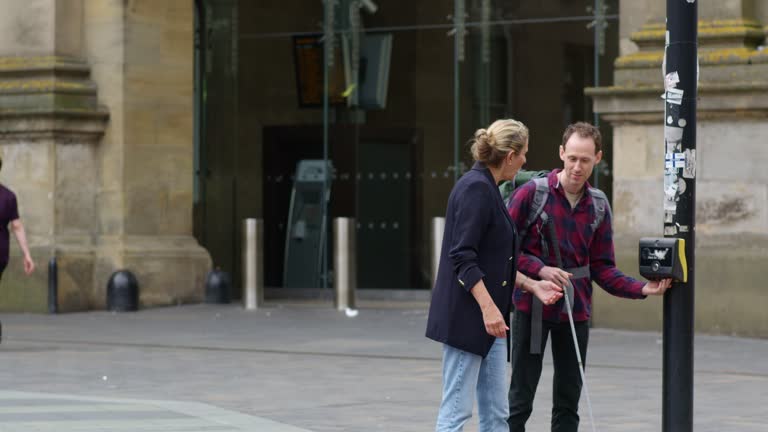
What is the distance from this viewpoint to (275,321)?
56.6 feet

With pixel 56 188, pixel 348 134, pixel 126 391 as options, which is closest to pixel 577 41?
pixel 348 134

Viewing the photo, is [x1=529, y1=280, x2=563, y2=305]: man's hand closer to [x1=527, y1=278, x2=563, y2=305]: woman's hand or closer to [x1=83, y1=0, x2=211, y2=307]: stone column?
[x1=527, y1=278, x2=563, y2=305]: woman's hand

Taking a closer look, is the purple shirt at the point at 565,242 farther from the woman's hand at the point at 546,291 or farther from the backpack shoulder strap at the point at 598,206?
the woman's hand at the point at 546,291

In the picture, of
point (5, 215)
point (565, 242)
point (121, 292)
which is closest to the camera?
point (565, 242)

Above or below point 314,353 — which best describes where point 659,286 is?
above

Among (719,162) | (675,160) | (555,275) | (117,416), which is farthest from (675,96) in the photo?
(719,162)

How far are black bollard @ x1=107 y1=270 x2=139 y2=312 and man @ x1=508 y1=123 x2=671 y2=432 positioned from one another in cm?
1196

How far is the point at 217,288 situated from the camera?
63.5 feet

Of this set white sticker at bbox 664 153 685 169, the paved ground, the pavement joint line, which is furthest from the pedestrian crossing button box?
the pavement joint line

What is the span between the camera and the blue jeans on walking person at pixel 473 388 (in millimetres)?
6352

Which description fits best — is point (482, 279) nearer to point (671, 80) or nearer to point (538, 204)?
point (538, 204)

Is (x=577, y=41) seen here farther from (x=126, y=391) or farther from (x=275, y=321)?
(x=126, y=391)

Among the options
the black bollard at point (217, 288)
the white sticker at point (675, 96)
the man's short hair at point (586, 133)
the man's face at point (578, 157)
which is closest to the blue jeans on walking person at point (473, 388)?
the man's face at point (578, 157)

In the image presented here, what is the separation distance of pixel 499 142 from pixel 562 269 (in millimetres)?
823
